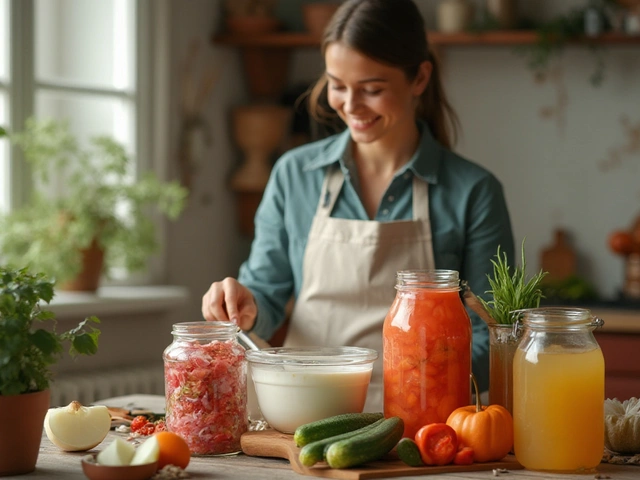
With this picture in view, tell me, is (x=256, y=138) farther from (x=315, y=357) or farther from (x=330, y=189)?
(x=315, y=357)

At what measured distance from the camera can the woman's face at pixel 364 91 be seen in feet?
6.63

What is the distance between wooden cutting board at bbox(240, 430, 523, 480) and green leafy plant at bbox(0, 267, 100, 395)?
0.29 m

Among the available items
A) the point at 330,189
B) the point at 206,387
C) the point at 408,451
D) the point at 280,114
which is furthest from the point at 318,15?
the point at 408,451

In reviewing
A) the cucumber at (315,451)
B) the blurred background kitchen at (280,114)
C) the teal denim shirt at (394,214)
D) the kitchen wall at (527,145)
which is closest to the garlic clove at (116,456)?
the cucumber at (315,451)

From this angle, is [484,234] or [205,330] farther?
[484,234]

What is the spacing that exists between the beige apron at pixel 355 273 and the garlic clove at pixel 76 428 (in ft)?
2.30

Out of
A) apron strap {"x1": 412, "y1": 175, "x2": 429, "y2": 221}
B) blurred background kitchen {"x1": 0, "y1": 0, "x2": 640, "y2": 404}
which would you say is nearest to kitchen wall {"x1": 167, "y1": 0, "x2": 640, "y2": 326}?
blurred background kitchen {"x1": 0, "y1": 0, "x2": 640, "y2": 404}

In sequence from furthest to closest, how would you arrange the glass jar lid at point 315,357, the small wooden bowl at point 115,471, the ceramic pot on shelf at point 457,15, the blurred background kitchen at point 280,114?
the ceramic pot on shelf at point 457,15 → the blurred background kitchen at point 280,114 → the glass jar lid at point 315,357 → the small wooden bowl at point 115,471

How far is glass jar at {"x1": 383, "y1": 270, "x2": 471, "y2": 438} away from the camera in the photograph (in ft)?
4.70

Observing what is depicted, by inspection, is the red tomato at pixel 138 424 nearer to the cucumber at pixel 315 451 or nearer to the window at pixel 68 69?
the cucumber at pixel 315 451

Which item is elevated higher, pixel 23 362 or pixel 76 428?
pixel 23 362

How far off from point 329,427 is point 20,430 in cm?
43

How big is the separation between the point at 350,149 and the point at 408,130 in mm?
137

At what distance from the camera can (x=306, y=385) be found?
1.48 metres
